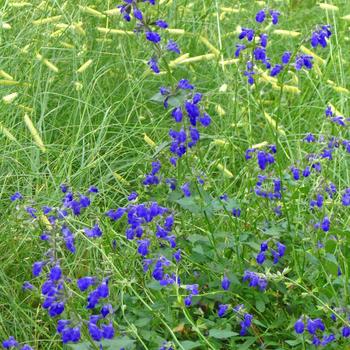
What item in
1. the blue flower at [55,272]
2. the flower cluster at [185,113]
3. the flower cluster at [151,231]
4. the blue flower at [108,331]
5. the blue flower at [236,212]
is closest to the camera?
the blue flower at [55,272]

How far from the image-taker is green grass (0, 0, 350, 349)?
310 cm

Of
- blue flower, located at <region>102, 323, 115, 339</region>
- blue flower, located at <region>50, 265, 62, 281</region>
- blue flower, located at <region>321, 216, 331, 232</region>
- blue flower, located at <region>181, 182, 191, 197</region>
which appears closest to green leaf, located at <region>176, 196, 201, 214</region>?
blue flower, located at <region>181, 182, 191, 197</region>

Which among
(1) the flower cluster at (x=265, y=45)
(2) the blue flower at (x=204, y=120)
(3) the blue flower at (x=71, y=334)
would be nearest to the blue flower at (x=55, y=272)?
(3) the blue flower at (x=71, y=334)

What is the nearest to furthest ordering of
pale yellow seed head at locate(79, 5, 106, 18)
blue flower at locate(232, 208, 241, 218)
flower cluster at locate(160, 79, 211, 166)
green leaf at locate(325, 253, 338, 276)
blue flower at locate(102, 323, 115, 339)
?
blue flower at locate(102, 323, 115, 339) < flower cluster at locate(160, 79, 211, 166) < green leaf at locate(325, 253, 338, 276) < blue flower at locate(232, 208, 241, 218) < pale yellow seed head at locate(79, 5, 106, 18)

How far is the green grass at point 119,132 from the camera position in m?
3.10

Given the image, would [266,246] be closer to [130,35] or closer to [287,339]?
[287,339]

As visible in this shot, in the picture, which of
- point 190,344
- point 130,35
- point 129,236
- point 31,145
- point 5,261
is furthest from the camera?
point 130,35

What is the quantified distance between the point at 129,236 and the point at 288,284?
48cm

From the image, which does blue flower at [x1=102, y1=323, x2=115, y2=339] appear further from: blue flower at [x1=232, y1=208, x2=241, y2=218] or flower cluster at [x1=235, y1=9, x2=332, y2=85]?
Result: flower cluster at [x1=235, y1=9, x2=332, y2=85]

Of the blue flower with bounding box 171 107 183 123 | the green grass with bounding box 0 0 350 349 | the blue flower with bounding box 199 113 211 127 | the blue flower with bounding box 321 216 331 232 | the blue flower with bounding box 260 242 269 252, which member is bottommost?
the green grass with bounding box 0 0 350 349

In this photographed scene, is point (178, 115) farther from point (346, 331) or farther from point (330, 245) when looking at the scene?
point (346, 331)

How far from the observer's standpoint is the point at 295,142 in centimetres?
425

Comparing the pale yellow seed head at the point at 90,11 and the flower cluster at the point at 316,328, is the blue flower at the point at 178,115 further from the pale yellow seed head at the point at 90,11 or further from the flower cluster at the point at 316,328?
the pale yellow seed head at the point at 90,11

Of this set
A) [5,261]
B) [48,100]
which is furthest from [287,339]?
[48,100]
